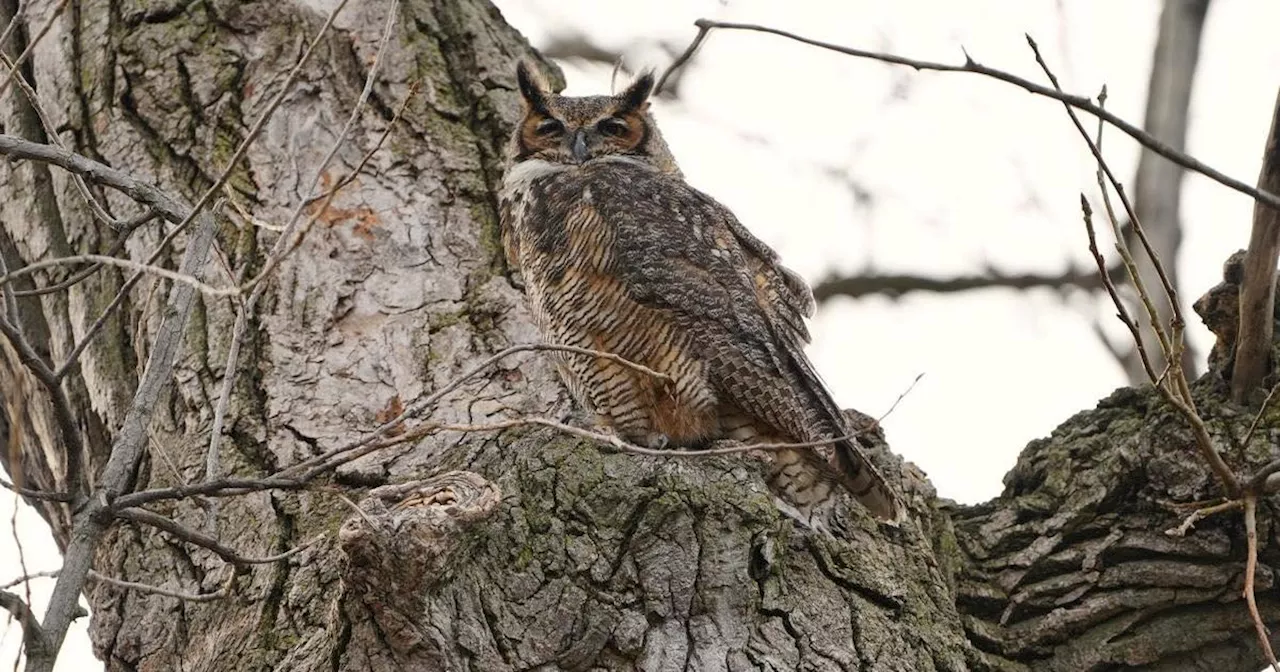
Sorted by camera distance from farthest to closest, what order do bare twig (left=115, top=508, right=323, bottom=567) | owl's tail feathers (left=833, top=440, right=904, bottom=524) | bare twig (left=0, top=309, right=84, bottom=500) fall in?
owl's tail feathers (left=833, top=440, right=904, bottom=524), bare twig (left=115, top=508, right=323, bottom=567), bare twig (left=0, top=309, right=84, bottom=500)

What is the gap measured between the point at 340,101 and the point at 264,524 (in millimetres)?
1475

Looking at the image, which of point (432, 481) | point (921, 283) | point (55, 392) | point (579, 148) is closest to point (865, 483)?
point (432, 481)

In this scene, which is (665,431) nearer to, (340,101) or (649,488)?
(649,488)

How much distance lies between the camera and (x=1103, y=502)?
2994 millimetres

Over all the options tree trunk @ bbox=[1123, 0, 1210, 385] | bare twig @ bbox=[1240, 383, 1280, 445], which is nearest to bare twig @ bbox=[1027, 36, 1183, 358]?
bare twig @ bbox=[1240, 383, 1280, 445]

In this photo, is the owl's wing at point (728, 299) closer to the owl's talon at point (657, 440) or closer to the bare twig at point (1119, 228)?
the owl's talon at point (657, 440)

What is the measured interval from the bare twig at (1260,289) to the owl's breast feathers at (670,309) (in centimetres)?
94

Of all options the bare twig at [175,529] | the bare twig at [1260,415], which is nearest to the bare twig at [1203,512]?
the bare twig at [1260,415]

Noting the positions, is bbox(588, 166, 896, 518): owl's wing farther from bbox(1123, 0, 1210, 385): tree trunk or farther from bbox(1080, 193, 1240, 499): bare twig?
bbox(1123, 0, 1210, 385): tree trunk

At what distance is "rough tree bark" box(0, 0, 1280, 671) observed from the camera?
250 centimetres

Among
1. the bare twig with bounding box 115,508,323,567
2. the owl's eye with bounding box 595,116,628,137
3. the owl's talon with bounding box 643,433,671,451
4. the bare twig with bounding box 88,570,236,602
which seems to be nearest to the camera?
the bare twig with bounding box 115,508,323,567

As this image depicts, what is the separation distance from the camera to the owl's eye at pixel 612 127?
14.2 feet

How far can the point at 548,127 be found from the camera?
416 centimetres

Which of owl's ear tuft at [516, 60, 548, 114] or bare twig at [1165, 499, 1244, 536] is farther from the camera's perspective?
owl's ear tuft at [516, 60, 548, 114]
